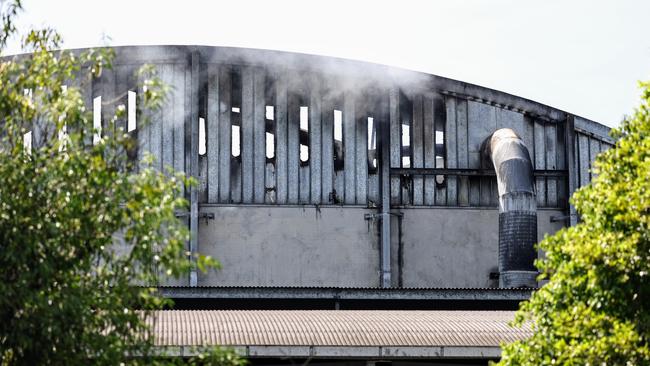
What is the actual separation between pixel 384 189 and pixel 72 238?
17.4m

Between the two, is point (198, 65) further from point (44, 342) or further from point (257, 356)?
point (44, 342)

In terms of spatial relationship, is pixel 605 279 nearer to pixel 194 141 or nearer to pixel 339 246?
pixel 339 246

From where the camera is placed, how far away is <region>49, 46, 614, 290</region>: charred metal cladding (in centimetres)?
2972

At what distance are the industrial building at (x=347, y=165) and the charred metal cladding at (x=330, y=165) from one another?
3cm

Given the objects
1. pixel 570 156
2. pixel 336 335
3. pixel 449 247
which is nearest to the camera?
pixel 336 335

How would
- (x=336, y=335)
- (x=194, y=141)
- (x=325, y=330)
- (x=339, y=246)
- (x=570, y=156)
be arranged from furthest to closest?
(x=570, y=156) → (x=339, y=246) → (x=194, y=141) → (x=325, y=330) → (x=336, y=335)

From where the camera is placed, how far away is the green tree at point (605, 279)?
48.1 ft

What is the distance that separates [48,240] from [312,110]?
57.2 feet

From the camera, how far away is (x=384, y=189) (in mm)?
30234

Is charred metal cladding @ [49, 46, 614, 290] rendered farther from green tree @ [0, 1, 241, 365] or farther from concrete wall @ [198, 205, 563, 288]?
green tree @ [0, 1, 241, 365]

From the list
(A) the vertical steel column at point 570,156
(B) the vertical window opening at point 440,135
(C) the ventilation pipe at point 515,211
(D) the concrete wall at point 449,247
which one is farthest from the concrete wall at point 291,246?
(A) the vertical steel column at point 570,156

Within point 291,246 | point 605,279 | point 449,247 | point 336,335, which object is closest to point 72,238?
point 605,279

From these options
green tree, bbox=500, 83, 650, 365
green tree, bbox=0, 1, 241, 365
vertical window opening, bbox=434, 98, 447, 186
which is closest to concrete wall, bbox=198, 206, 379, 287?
vertical window opening, bbox=434, 98, 447, 186

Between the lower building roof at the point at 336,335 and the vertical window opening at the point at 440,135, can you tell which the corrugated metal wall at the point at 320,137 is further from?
the lower building roof at the point at 336,335
